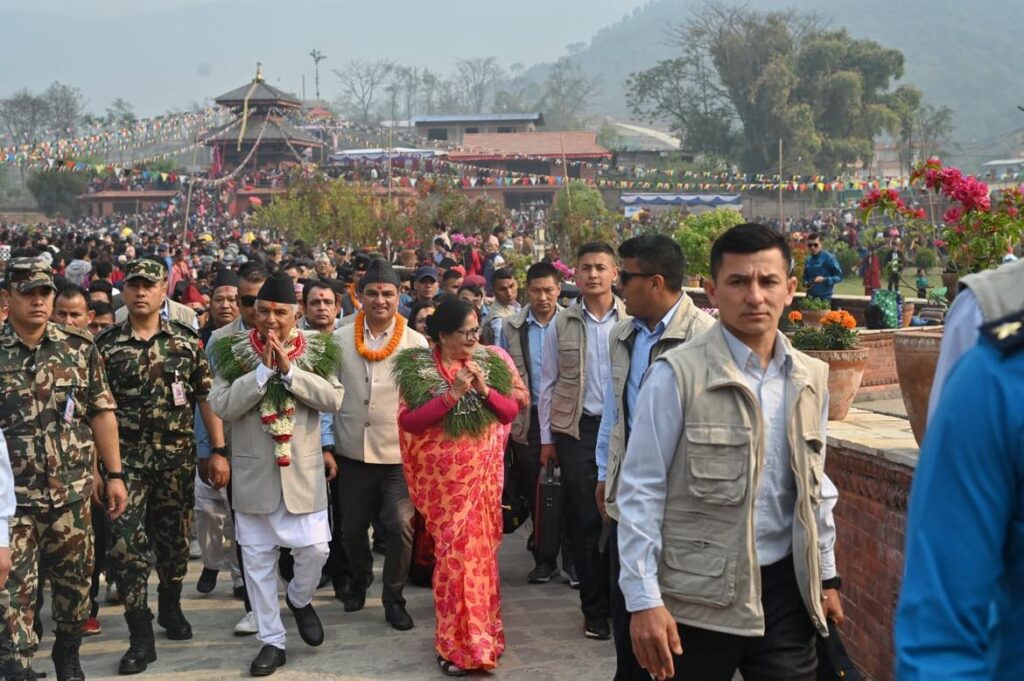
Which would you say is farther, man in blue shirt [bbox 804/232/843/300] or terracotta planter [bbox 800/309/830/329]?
man in blue shirt [bbox 804/232/843/300]

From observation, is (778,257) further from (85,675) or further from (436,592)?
(85,675)

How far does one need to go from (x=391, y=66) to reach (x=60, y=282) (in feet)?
480

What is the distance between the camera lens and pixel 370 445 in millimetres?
6617

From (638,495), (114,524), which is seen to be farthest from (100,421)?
(638,495)

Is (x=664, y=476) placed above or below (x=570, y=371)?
above

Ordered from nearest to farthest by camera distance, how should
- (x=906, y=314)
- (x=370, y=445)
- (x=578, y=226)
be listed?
(x=370, y=445) → (x=906, y=314) → (x=578, y=226)

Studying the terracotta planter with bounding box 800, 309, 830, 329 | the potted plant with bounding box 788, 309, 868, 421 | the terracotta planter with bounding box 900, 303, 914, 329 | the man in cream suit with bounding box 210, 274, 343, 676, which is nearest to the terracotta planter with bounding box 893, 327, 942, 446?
the potted plant with bounding box 788, 309, 868, 421

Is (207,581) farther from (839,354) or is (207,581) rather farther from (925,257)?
(925,257)

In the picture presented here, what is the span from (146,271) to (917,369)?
11.9ft

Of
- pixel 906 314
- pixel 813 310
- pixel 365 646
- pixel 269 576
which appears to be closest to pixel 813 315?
pixel 813 310

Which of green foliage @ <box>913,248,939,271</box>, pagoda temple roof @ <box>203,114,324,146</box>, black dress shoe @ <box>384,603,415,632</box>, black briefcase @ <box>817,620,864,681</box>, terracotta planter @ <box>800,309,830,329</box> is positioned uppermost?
pagoda temple roof @ <box>203,114,324,146</box>

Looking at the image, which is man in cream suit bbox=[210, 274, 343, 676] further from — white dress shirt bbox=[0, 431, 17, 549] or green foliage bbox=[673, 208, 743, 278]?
green foliage bbox=[673, 208, 743, 278]

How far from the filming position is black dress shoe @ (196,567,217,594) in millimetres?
7375

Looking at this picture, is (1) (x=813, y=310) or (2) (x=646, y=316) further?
(1) (x=813, y=310)
